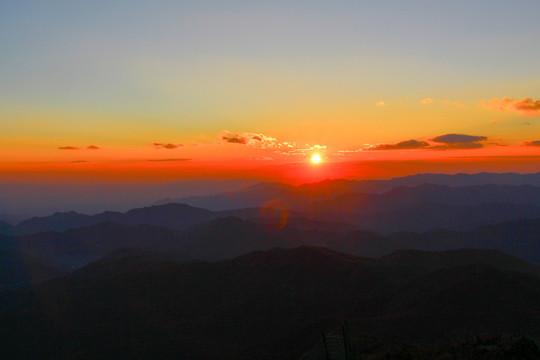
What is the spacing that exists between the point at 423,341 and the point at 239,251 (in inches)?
4020

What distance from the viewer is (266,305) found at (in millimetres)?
55969

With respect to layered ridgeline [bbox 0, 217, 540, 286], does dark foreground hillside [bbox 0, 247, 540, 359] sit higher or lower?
higher

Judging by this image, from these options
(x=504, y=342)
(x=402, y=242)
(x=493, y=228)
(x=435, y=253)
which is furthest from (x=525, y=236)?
(x=504, y=342)

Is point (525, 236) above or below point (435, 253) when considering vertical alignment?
below

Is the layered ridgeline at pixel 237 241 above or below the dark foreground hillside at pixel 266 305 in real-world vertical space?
below

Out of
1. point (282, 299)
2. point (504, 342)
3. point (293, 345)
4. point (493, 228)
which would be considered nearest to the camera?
point (504, 342)

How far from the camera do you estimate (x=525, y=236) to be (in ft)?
396

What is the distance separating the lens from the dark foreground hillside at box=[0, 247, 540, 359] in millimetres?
35531

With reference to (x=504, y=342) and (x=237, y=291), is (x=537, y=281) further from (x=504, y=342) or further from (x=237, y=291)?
(x=237, y=291)

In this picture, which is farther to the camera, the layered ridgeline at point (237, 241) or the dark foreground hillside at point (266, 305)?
the layered ridgeline at point (237, 241)

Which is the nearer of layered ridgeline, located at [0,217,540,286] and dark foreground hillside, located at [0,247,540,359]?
dark foreground hillside, located at [0,247,540,359]

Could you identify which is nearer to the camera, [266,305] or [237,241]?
[266,305]

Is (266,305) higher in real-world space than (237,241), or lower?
higher

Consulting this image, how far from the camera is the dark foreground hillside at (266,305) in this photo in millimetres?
35531
